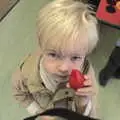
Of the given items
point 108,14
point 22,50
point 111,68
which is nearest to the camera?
point 108,14

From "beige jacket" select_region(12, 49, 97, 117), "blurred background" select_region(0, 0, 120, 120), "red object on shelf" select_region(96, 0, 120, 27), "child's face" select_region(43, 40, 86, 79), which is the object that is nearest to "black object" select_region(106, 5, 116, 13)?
"red object on shelf" select_region(96, 0, 120, 27)

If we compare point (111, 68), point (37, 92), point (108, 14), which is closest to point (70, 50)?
point (37, 92)

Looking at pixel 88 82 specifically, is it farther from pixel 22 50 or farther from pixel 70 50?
pixel 22 50

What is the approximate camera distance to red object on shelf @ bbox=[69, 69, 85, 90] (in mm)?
894

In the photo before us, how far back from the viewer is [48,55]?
977 mm

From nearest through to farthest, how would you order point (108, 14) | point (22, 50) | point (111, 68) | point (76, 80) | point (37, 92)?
point (76, 80), point (37, 92), point (108, 14), point (111, 68), point (22, 50)

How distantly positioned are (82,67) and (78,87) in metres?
0.14

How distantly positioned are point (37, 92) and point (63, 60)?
21 centimetres

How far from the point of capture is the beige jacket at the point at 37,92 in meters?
1.02

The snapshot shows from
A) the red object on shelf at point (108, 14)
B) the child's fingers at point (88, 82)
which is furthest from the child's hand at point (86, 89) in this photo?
the red object on shelf at point (108, 14)

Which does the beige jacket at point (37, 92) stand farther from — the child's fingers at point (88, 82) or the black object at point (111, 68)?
the black object at point (111, 68)

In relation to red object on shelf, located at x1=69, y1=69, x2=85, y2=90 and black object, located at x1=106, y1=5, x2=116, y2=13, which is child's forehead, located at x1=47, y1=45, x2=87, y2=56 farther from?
black object, located at x1=106, y1=5, x2=116, y2=13

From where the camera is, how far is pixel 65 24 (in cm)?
91

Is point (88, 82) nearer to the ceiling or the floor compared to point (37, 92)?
nearer to the ceiling
